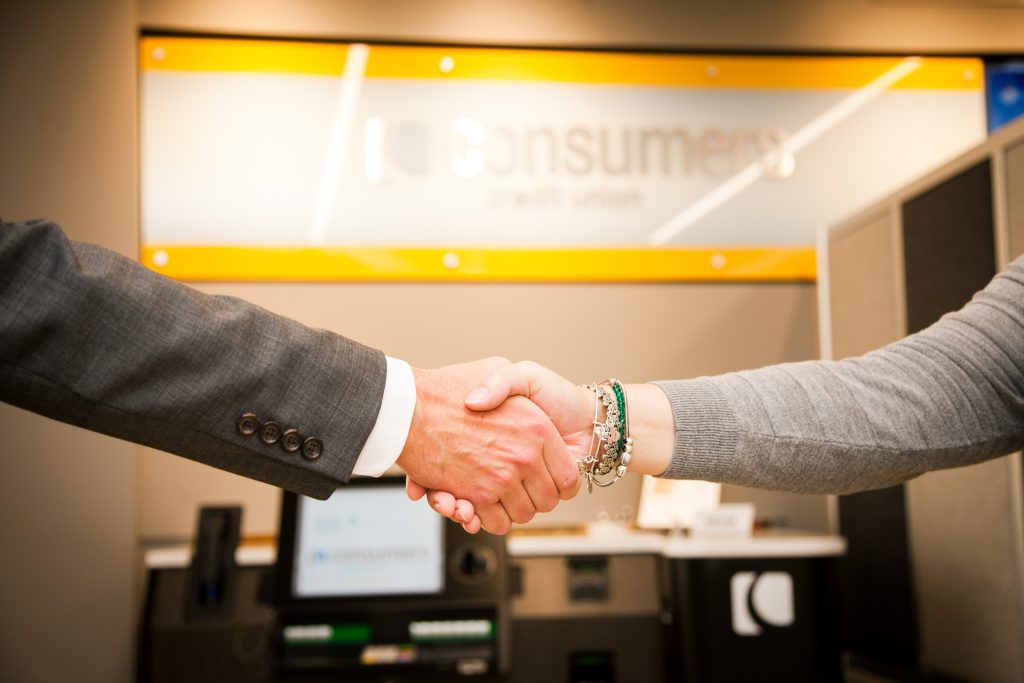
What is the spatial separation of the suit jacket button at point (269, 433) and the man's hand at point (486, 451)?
10.3 inches

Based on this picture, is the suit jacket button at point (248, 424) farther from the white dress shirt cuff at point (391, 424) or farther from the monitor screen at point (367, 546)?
the monitor screen at point (367, 546)

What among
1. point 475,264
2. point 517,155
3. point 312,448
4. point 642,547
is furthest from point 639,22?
point 312,448

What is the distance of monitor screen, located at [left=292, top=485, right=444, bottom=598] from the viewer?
2182mm

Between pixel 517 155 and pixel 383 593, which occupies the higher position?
pixel 517 155

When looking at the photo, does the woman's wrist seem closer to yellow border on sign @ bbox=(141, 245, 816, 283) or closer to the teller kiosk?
the teller kiosk

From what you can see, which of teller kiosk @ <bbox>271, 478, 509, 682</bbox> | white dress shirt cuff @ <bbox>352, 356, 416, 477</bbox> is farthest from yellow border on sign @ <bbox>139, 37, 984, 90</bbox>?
white dress shirt cuff @ <bbox>352, 356, 416, 477</bbox>

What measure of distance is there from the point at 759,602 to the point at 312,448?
1458mm

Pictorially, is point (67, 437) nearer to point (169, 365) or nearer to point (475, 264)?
point (475, 264)

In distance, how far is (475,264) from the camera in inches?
108

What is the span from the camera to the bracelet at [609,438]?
1.37 metres

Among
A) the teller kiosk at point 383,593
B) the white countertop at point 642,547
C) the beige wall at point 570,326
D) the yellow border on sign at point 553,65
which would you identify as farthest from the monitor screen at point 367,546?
the yellow border on sign at point 553,65

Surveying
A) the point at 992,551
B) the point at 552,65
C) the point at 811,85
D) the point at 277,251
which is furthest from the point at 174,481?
the point at 811,85

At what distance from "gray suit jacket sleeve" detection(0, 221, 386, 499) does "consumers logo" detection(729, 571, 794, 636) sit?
134cm

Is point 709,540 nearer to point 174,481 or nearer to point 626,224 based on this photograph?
point 626,224
